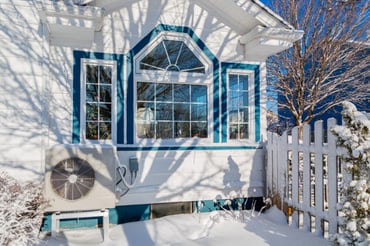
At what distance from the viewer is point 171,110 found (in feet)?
18.0

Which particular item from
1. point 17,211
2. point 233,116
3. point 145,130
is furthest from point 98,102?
point 233,116

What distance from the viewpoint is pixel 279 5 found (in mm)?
10289

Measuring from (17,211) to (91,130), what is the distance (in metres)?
2.03

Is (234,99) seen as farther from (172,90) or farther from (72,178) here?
(72,178)

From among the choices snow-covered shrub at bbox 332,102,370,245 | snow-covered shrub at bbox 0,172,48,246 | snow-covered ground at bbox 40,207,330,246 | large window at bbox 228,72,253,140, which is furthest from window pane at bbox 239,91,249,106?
snow-covered shrub at bbox 0,172,48,246

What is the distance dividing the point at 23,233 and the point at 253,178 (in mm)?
4003

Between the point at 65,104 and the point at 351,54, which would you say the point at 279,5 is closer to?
the point at 351,54

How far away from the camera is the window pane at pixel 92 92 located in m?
5.03

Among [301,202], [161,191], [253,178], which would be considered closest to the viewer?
[301,202]

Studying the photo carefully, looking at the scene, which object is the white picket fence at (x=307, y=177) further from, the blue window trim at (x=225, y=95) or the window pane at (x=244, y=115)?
the window pane at (x=244, y=115)

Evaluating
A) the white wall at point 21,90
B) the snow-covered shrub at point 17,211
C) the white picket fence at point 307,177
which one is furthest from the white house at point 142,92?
the white picket fence at point 307,177

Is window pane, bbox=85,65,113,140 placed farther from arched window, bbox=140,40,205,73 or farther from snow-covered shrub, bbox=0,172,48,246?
snow-covered shrub, bbox=0,172,48,246

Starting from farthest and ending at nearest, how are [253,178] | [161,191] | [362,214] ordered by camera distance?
[253,178] < [161,191] < [362,214]

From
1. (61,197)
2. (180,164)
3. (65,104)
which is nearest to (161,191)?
(180,164)
